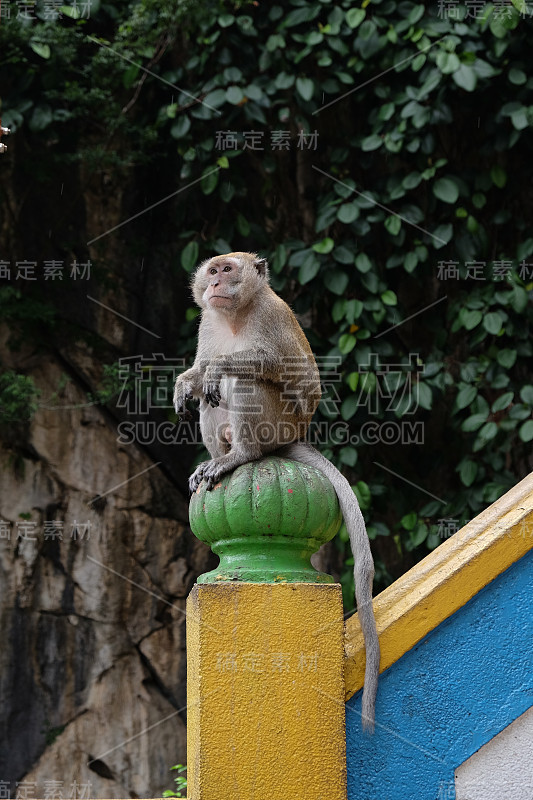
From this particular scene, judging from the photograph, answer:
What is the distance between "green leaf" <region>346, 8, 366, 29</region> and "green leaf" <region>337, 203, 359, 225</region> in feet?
3.23

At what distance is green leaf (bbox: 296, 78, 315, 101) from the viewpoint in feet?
16.2

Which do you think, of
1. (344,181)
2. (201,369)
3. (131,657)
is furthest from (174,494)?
(201,369)

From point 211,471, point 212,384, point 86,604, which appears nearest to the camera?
point 211,471

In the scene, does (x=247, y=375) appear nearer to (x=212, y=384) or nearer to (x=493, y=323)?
(x=212, y=384)

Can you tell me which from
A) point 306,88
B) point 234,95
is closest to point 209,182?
point 234,95

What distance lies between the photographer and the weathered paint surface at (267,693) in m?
1.98

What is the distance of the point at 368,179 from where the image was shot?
216 inches

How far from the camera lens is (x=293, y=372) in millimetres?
3180

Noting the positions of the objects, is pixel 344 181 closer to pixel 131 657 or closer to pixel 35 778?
pixel 131 657

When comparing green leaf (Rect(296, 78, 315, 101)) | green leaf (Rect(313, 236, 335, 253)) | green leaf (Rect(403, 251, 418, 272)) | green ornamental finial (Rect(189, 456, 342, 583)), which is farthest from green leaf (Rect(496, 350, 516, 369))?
green ornamental finial (Rect(189, 456, 342, 583))

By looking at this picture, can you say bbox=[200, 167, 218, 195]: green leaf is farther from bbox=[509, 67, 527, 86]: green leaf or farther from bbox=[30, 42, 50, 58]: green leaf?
bbox=[509, 67, 527, 86]: green leaf

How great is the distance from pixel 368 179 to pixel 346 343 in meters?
1.22

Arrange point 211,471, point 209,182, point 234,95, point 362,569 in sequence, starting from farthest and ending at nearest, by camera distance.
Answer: point 209,182
point 234,95
point 211,471
point 362,569

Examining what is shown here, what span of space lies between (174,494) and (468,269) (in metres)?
2.34
